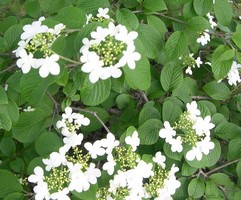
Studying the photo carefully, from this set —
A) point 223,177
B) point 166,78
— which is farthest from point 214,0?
point 223,177

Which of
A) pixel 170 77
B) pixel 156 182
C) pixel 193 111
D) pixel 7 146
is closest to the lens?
pixel 156 182

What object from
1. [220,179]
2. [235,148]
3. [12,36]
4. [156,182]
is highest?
[12,36]

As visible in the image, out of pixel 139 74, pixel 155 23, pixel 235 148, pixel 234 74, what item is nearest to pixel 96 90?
pixel 139 74

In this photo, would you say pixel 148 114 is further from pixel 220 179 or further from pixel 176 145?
pixel 220 179

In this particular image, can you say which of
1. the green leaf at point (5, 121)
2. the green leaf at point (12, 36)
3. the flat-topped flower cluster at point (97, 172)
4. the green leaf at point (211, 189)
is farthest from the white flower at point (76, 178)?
the green leaf at point (211, 189)

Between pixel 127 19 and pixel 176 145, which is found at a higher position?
pixel 127 19
